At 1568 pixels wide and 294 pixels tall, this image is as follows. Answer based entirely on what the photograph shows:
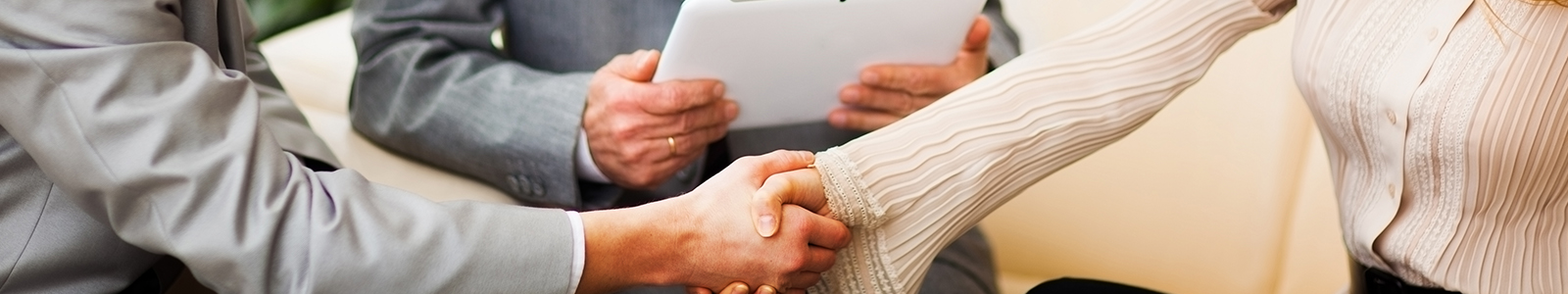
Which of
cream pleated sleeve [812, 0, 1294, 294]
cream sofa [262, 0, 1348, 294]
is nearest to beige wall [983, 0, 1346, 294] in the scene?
cream sofa [262, 0, 1348, 294]

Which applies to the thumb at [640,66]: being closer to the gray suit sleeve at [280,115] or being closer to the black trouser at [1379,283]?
the gray suit sleeve at [280,115]

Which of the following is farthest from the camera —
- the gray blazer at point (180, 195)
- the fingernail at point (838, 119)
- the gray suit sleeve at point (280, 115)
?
the fingernail at point (838, 119)

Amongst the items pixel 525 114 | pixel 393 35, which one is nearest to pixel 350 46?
pixel 393 35

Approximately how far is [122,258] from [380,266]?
0.19 m

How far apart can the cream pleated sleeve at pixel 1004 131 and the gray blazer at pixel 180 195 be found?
0.23 meters

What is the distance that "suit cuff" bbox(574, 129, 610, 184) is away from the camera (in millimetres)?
1113

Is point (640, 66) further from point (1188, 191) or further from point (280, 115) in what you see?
point (1188, 191)

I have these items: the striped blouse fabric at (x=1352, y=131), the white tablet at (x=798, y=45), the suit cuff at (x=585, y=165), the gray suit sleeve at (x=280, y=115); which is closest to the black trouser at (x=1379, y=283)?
the striped blouse fabric at (x=1352, y=131)

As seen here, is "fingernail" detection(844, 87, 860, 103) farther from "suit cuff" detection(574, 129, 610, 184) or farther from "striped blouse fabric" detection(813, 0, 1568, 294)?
"suit cuff" detection(574, 129, 610, 184)

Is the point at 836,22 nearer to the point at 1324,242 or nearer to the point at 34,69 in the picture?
the point at 34,69

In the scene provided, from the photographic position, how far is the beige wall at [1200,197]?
1.39 metres

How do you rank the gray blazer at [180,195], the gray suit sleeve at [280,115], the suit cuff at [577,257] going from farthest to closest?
the gray suit sleeve at [280,115] → the suit cuff at [577,257] → the gray blazer at [180,195]

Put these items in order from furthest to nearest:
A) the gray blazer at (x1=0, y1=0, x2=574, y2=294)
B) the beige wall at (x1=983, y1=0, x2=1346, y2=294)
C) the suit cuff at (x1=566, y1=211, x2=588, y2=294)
→ the beige wall at (x1=983, y1=0, x2=1346, y2=294) < the suit cuff at (x1=566, y1=211, x2=588, y2=294) < the gray blazer at (x1=0, y1=0, x2=574, y2=294)

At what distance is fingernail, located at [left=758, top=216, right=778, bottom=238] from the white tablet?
146 millimetres
